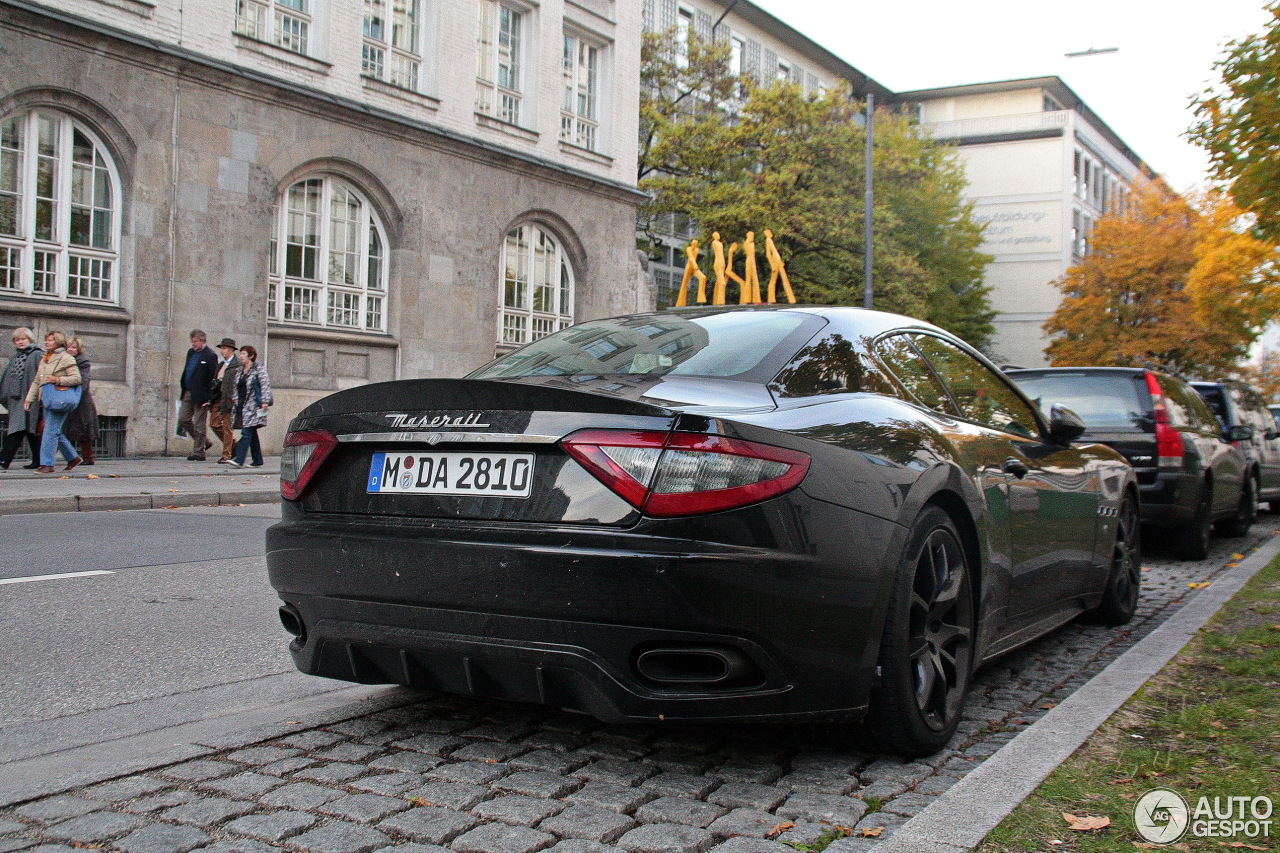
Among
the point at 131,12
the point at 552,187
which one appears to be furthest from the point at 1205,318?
the point at 131,12

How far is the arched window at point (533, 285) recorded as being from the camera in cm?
2539

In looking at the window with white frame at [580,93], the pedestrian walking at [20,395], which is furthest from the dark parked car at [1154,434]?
the window with white frame at [580,93]

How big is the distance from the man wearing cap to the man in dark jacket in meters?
0.11

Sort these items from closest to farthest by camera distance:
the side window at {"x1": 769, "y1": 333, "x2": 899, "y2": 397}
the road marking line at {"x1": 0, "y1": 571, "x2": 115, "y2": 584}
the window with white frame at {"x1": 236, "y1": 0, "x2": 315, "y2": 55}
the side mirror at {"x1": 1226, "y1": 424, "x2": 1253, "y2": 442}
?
the side window at {"x1": 769, "y1": 333, "x2": 899, "y2": 397} < the road marking line at {"x1": 0, "y1": 571, "x2": 115, "y2": 584} < the side mirror at {"x1": 1226, "y1": 424, "x2": 1253, "y2": 442} < the window with white frame at {"x1": 236, "y1": 0, "x2": 315, "y2": 55}

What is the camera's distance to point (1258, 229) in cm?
980

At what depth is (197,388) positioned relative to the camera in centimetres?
1738

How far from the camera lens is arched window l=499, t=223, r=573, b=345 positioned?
83.3ft

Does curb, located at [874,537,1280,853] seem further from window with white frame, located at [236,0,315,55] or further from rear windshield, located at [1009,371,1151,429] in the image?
window with white frame, located at [236,0,315,55]

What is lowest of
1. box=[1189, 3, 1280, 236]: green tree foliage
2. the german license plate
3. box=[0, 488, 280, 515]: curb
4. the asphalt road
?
the asphalt road

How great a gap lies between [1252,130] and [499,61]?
19.2m

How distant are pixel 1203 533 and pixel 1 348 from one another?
49.4ft

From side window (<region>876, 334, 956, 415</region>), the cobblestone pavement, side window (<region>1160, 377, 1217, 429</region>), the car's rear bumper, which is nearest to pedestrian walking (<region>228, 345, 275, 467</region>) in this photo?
side window (<region>1160, 377, 1217, 429</region>)

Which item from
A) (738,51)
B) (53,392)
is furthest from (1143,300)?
(53,392)

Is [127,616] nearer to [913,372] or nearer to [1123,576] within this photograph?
[913,372]
